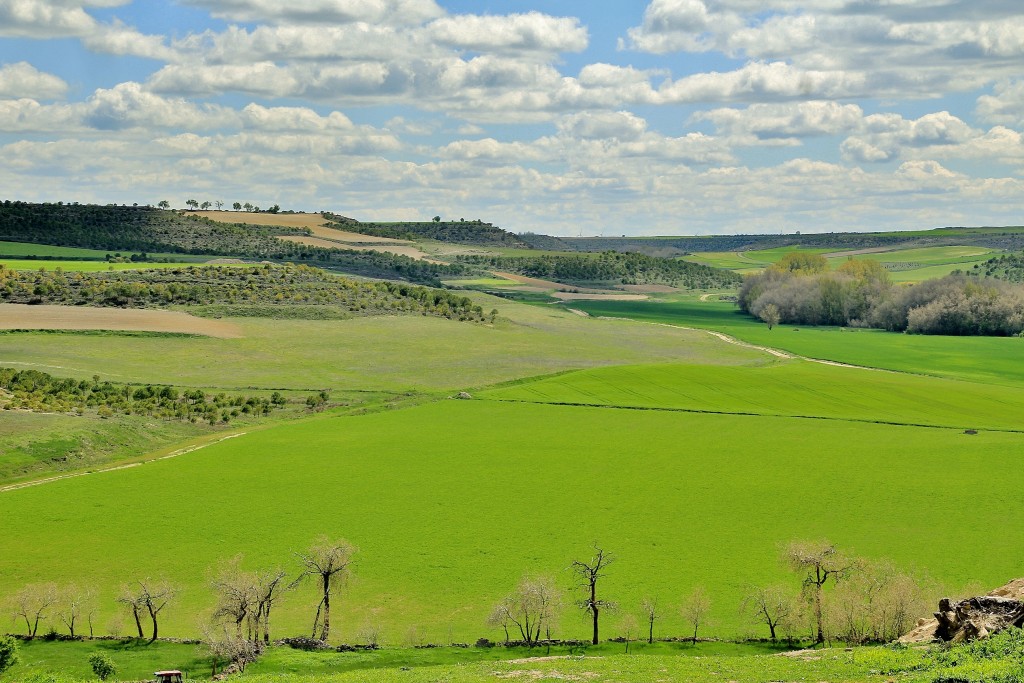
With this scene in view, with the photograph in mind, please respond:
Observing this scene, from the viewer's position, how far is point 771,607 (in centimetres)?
4975

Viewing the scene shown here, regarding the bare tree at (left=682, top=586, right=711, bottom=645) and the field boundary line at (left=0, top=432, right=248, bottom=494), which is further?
the field boundary line at (left=0, top=432, right=248, bottom=494)

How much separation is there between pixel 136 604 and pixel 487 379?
215ft

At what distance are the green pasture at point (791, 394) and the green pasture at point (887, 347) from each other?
30.3ft

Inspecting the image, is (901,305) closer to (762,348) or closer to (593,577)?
(762,348)

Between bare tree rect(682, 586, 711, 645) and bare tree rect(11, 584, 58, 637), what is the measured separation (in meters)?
26.4

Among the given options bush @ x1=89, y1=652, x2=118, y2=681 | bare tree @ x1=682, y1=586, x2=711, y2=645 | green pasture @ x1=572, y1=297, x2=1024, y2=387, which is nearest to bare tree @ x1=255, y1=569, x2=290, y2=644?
bush @ x1=89, y1=652, x2=118, y2=681

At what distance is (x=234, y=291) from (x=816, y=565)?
365ft

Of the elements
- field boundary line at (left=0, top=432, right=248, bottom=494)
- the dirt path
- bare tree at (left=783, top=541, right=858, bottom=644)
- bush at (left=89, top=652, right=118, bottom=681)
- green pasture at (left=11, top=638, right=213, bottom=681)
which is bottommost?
green pasture at (left=11, top=638, right=213, bottom=681)

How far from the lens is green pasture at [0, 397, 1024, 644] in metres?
53.9

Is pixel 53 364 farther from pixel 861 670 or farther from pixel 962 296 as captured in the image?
pixel 962 296

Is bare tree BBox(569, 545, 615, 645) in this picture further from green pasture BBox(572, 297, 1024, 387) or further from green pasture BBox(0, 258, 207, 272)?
green pasture BBox(0, 258, 207, 272)

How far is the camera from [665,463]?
78938 mm

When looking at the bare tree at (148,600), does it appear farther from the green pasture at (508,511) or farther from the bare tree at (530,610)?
the bare tree at (530,610)

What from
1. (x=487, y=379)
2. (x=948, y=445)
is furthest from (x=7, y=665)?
(x=487, y=379)
